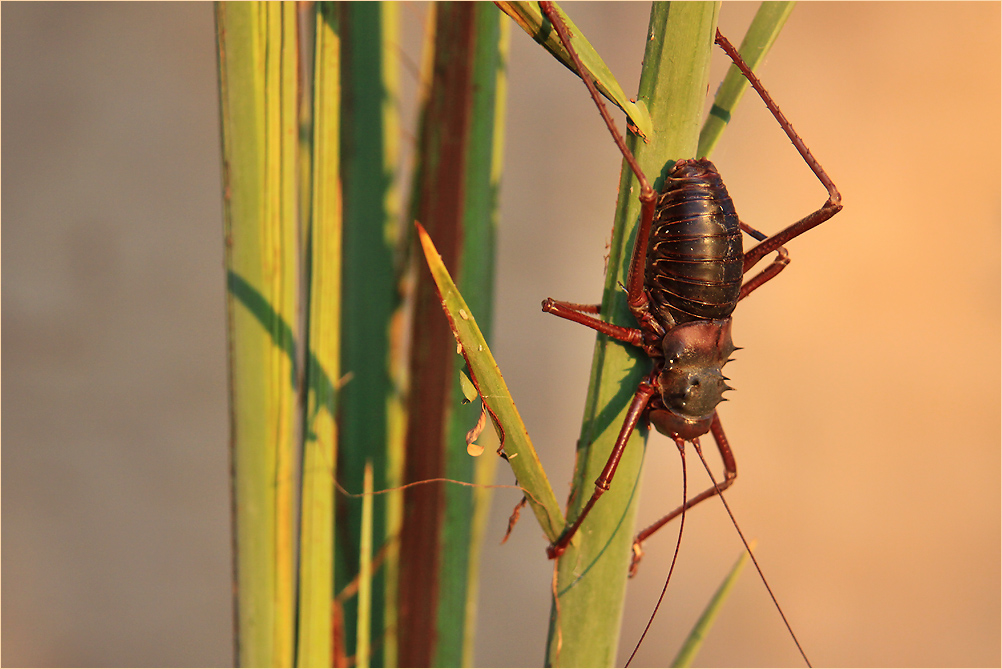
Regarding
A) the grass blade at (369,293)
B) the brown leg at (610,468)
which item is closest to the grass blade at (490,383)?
the brown leg at (610,468)

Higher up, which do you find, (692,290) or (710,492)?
(692,290)

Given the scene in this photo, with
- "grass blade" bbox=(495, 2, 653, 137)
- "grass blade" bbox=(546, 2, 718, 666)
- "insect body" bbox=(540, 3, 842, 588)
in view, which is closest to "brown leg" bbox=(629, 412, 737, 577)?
"insect body" bbox=(540, 3, 842, 588)

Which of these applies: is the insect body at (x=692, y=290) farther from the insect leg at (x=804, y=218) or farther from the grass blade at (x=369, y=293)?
the grass blade at (x=369, y=293)

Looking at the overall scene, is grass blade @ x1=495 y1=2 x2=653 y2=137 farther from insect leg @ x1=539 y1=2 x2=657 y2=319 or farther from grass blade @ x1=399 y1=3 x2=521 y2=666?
grass blade @ x1=399 y1=3 x2=521 y2=666

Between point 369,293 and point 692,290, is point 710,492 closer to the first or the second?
point 692,290

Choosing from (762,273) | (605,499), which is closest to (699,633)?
(605,499)

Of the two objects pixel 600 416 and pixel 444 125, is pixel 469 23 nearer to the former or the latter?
pixel 444 125

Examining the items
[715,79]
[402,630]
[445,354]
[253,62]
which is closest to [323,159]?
[253,62]
